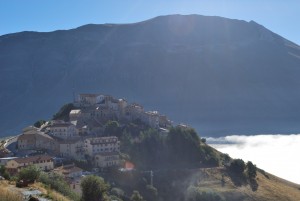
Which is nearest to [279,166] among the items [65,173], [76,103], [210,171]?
[210,171]

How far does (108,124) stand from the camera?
276 feet

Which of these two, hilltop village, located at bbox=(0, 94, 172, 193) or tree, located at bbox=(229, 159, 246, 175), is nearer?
hilltop village, located at bbox=(0, 94, 172, 193)

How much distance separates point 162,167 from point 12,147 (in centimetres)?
2524

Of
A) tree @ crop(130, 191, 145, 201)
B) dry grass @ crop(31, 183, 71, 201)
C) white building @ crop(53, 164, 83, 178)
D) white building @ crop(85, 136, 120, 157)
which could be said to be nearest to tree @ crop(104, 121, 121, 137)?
white building @ crop(85, 136, 120, 157)

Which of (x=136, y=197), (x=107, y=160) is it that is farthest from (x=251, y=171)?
(x=136, y=197)

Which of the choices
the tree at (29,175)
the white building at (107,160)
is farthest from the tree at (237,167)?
the tree at (29,175)

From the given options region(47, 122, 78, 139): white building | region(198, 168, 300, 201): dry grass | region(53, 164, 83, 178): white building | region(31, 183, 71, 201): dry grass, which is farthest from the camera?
region(47, 122, 78, 139): white building

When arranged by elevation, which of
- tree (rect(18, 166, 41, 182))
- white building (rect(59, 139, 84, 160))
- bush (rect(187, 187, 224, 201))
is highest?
white building (rect(59, 139, 84, 160))

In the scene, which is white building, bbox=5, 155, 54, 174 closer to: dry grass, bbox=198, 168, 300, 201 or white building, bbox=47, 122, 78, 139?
white building, bbox=47, 122, 78, 139

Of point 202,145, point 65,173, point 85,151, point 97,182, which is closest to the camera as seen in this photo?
point 97,182

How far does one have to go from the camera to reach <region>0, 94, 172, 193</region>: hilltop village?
208 feet

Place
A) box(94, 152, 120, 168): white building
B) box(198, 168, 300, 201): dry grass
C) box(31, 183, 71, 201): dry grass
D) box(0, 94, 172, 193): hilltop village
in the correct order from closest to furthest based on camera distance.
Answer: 1. box(31, 183, 71, 201): dry grass
2. box(0, 94, 172, 193): hilltop village
3. box(198, 168, 300, 201): dry grass
4. box(94, 152, 120, 168): white building

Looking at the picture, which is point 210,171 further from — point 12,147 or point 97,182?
point 97,182

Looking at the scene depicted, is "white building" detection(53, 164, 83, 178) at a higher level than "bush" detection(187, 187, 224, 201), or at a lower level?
higher
